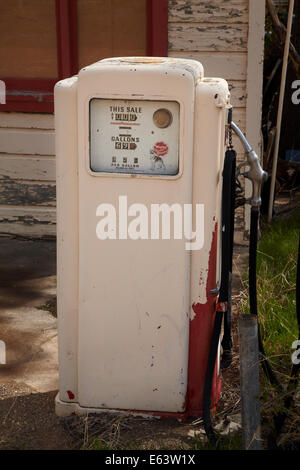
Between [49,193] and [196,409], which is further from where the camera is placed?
[49,193]

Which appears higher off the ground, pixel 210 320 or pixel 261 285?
pixel 210 320

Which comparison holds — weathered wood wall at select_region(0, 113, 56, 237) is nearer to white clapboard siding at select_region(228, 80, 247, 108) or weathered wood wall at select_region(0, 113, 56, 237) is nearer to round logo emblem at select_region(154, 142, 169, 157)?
white clapboard siding at select_region(228, 80, 247, 108)

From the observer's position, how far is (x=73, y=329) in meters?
3.14

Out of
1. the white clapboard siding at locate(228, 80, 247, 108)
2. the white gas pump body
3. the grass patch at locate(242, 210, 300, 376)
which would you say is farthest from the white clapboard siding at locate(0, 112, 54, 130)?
the white gas pump body

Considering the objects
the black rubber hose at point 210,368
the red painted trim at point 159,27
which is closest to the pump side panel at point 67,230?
the black rubber hose at point 210,368

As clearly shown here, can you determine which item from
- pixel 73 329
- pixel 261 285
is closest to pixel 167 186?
pixel 73 329

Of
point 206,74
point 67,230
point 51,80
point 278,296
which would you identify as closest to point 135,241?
point 67,230

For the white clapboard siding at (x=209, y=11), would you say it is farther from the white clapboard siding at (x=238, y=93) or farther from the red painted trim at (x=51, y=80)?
the red painted trim at (x=51, y=80)

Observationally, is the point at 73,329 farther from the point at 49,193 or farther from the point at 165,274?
the point at 49,193

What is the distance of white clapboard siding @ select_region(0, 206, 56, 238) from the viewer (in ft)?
19.3

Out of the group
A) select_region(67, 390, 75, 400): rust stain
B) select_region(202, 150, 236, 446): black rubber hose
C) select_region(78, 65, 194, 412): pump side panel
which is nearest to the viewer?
select_region(78, 65, 194, 412): pump side panel

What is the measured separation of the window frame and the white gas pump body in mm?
2547

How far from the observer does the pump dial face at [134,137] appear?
2.88m

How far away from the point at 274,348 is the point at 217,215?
3.20ft
